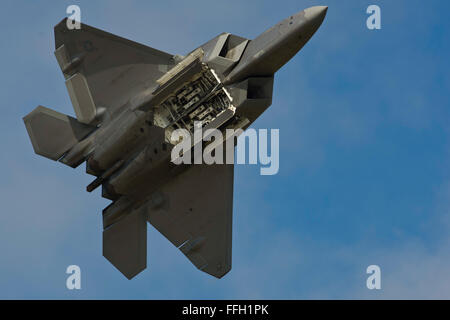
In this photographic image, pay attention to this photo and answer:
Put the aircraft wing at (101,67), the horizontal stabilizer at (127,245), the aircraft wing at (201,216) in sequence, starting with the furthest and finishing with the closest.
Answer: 1. the aircraft wing at (201,216)
2. the horizontal stabilizer at (127,245)
3. the aircraft wing at (101,67)

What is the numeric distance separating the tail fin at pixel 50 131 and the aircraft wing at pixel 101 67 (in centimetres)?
37

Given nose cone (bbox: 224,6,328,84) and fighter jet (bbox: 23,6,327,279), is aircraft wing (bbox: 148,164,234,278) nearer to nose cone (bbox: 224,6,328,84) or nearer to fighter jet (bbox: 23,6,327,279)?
fighter jet (bbox: 23,6,327,279)

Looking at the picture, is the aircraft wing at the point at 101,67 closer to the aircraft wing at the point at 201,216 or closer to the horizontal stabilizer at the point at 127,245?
the aircraft wing at the point at 201,216

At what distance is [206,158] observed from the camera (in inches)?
985

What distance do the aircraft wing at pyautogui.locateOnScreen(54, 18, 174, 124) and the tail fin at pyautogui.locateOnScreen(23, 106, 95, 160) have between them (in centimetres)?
37

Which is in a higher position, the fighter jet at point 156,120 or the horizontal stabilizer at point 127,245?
the fighter jet at point 156,120

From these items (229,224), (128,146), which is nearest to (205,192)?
(229,224)

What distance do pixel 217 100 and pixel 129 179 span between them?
3.18m

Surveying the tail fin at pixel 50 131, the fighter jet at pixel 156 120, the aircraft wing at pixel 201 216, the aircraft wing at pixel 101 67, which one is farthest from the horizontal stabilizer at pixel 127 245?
the aircraft wing at pixel 101 67

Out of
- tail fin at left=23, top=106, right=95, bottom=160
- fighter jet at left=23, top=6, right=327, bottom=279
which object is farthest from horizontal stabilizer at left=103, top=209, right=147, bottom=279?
tail fin at left=23, top=106, right=95, bottom=160

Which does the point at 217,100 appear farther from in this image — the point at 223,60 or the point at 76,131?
the point at 76,131

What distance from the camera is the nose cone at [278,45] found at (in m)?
Result: 23.2

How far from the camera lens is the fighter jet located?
78.0 ft

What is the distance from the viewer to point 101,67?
25.1 meters
